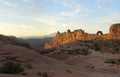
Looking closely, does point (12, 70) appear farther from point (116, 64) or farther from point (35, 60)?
point (116, 64)

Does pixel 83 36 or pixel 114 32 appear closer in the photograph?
pixel 114 32

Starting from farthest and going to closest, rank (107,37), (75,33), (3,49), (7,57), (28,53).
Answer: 1. (75,33)
2. (107,37)
3. (28,53)
4. (3,49)
5. (7,57)

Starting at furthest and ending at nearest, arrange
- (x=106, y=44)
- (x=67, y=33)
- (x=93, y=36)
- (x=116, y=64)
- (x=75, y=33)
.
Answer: (x=67, y=33), (x=75, y=33), (x=93, y=36), (x=106, y=44), (x=116, y=64)

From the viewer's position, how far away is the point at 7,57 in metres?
24.4

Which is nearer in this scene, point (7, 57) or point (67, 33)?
point (7, 57)

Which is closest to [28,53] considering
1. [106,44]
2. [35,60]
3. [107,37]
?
[35,60]

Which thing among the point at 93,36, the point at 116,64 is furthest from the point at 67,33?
the point at 116,64

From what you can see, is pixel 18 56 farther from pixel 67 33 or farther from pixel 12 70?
pixel 67 33

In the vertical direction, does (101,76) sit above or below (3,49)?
below

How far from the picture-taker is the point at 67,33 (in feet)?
402

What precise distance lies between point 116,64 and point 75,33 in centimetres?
7576

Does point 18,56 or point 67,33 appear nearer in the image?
point 18,56

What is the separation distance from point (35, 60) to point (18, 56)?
86.7 inches

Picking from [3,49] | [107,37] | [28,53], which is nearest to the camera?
[3,49]
